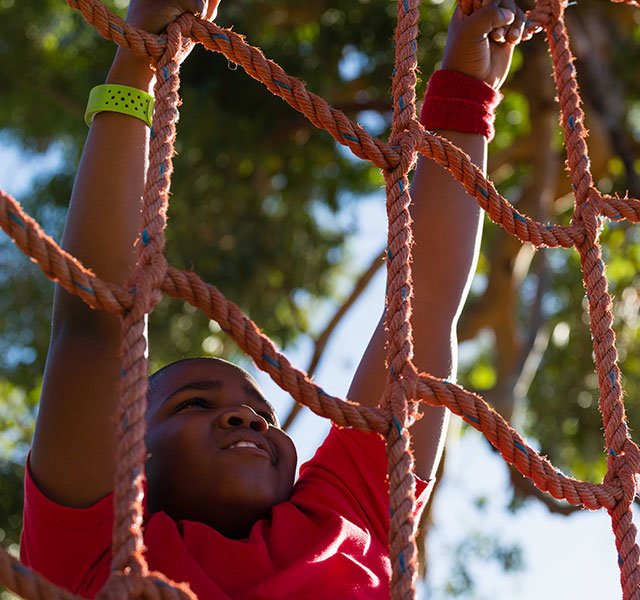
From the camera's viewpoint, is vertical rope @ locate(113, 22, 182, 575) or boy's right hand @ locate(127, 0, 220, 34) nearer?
vertical rope @ locate(113, 22, 182, 575)

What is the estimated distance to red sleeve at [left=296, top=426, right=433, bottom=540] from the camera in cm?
116

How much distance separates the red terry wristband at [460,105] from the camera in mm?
1361

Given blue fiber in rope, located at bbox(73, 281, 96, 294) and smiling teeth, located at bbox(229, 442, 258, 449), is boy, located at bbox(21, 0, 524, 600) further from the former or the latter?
blue fiber in rope, located at bbox(73, 281, 96, 294)

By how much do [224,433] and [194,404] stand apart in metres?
0.07

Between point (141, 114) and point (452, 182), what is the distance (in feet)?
1.49

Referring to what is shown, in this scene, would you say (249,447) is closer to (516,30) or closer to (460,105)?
(460,105)

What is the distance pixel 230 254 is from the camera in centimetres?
361

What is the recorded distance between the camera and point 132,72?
1096 mm

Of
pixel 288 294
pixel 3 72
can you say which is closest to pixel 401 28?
pixel 288 294

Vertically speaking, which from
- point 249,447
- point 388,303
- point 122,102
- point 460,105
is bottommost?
point 249,447

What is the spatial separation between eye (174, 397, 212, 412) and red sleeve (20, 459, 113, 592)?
26 centimetres

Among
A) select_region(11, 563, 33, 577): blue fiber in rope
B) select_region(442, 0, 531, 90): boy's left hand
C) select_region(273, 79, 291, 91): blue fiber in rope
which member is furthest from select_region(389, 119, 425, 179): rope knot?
select_region(11, 563, 33, 577): blue fiber in rope

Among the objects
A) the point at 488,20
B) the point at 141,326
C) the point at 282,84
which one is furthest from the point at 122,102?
the point at 488,20

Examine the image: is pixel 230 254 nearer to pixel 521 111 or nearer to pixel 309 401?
pixel 521 111
